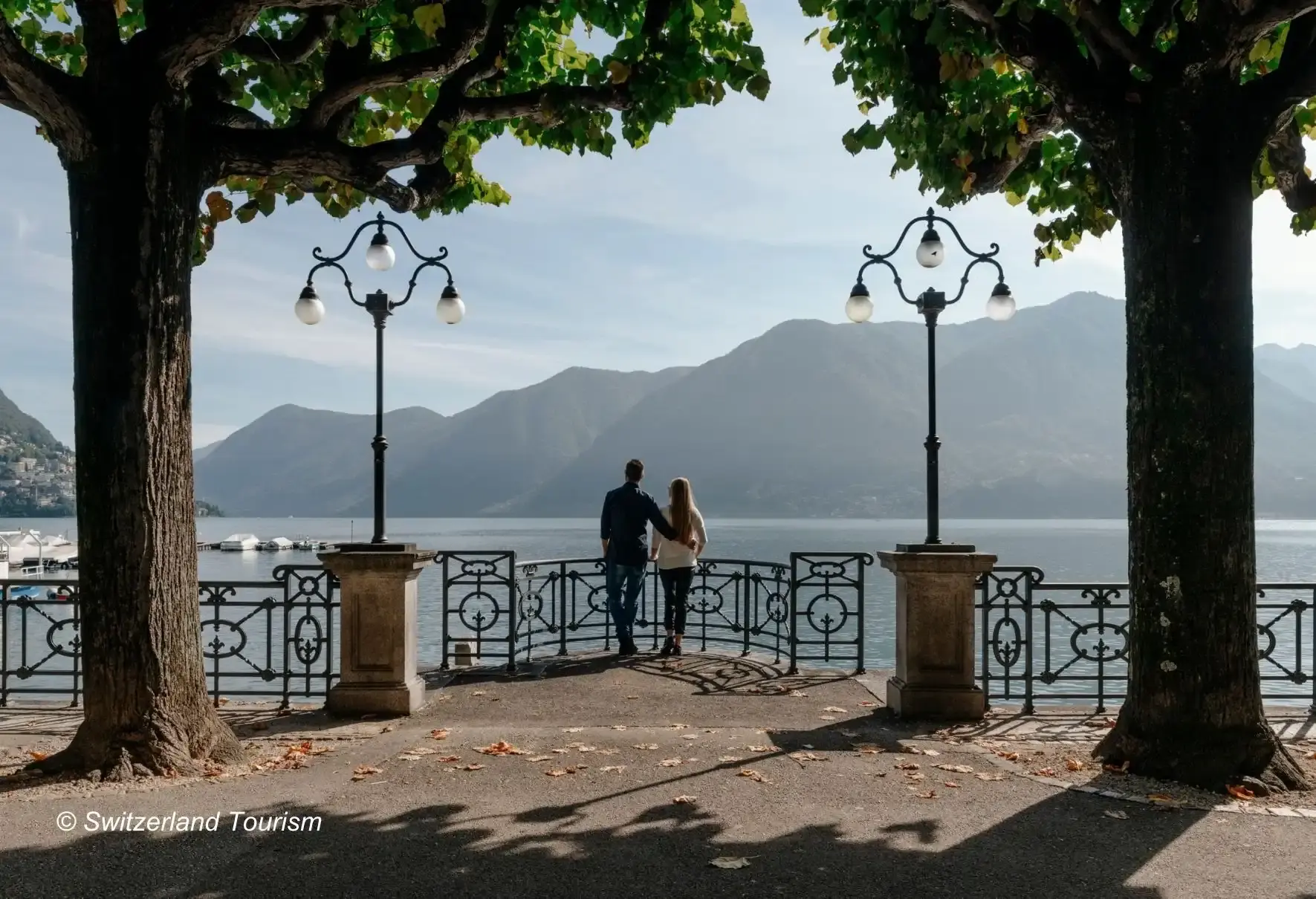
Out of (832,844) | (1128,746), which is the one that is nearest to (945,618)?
(1128,746)

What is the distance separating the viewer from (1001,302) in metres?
9.05

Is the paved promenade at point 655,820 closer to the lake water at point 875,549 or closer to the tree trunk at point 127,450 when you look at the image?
the tree trunk at point 127,450

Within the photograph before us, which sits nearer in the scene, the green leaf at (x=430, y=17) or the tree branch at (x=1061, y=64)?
the tree branch at (x=1061, y=64)

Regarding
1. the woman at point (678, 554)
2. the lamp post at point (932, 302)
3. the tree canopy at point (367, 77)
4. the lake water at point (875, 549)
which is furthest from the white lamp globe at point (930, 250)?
the lake water at point (875, 549)

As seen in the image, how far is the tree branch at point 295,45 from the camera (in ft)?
22.3

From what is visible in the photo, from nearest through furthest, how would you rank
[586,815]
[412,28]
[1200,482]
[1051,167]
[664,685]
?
[586,815] → [1200,482] → [412,28] → [1051,167] → [664,685]

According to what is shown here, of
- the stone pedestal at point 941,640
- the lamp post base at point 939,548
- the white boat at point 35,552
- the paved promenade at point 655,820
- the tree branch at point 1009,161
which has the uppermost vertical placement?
the tree branch at point 1009,161

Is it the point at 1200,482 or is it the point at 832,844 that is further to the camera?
the point at 1200,482

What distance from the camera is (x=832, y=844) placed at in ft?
15.6

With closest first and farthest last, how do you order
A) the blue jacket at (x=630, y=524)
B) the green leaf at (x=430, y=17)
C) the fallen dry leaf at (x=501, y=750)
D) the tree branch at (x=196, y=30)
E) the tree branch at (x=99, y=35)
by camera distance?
the tree branch at (x=196, y=30), the tree branch at (x=99, y=35), the green leaf at (x=430, y=17), the fallen dry leaf at (x=501, y=750), the blue jacket at (x=630, y=524)

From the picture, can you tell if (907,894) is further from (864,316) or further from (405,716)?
(864,316)

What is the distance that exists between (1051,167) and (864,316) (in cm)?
219

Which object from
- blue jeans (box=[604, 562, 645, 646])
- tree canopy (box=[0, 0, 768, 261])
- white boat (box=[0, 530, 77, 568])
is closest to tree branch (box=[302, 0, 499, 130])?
tree canopy (box=[0, 0, 768, 261])

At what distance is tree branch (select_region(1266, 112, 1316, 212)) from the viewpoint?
709cm
